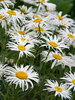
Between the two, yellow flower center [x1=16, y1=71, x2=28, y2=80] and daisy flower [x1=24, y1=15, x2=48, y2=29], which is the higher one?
daisy flower [x1=24, y1=15, x2=48, y2=29]

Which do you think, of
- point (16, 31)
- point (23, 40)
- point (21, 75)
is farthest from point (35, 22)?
point (21, 75)

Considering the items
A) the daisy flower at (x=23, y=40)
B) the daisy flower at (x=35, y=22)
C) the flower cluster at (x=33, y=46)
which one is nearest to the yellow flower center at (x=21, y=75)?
the flower cluster at (x=33, y=46)

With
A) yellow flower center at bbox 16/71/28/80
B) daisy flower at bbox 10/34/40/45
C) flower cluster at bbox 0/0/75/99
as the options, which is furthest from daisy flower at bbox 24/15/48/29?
yellow flower center at bbox 16/71/28/80

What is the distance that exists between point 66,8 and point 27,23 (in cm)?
180

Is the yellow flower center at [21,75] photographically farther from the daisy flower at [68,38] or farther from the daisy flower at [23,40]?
the daisy flower at [68,38]

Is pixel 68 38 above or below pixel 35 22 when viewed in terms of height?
below

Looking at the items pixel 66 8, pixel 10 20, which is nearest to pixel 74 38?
pixel 10 20

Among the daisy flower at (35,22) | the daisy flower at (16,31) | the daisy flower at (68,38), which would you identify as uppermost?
the daisy flower at (35,22)

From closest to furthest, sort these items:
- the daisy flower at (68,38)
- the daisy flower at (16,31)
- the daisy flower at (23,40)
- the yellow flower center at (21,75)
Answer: the yellow flower center at (21,75), the daisy flower at (23,40), the daisy flower at (16,31), the daisy flower at (68,38)

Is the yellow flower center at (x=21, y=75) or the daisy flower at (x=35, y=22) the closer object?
the yellow flower center at (x=21, y=75)

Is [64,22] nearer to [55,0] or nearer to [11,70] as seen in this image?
[11,70]

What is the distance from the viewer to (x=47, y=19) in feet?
7.04

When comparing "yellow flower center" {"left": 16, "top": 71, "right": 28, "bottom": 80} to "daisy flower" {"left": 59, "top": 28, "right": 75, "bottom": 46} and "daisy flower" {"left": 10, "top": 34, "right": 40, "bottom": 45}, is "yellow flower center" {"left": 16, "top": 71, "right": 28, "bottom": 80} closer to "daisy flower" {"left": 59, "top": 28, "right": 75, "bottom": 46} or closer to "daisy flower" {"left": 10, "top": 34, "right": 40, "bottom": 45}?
"daisy flower" {"left": 10, "top": 34, "right": 40, "bottom": 45}

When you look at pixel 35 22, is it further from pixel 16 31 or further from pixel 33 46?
pixel 33 46
